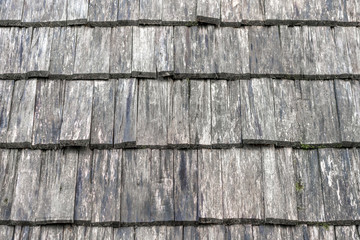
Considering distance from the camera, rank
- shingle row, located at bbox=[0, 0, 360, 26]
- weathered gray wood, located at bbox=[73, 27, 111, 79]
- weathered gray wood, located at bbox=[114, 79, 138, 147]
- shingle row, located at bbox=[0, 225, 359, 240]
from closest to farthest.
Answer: shingle row, located at bbox=[0, 225, 359, 240] → weathered gray wood, located at bbox=[114, 79, 138, 147] → weathered gray wood, located at bbox=[73, 27, 111, 79] → shingle row, located at bbox=[0, 0, 360, 26]

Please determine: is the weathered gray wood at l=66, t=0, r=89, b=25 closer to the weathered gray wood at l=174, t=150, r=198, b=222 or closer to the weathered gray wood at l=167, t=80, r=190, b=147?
the weathered gray wood at l=167, t=80, r=190, b=147

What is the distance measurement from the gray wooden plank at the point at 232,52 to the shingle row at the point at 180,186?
1.37 feet

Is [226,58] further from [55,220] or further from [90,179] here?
[55,220]

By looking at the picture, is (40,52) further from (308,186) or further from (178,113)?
(308,186)

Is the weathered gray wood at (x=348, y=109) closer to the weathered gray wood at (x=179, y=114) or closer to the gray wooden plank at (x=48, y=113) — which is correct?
the weathered gray wood at (x=179, y=114)

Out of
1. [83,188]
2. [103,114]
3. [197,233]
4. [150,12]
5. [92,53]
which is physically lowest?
[197,233]

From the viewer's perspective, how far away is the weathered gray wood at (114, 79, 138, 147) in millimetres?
1888

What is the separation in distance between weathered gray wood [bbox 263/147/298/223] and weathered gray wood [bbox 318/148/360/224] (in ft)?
0.51

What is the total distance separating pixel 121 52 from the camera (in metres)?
2.05

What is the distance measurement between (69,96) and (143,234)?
0.79 m

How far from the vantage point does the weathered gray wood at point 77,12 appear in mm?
2115

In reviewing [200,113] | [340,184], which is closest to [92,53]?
[200,113]

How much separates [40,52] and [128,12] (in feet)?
1.71

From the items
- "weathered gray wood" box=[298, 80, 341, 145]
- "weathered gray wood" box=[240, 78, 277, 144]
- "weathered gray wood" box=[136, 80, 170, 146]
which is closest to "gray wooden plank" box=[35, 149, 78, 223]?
"weathered gray wood" box=[136, 80, 170, 146]
